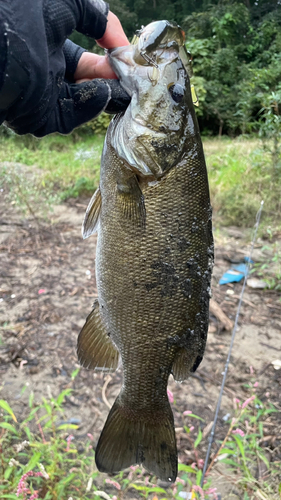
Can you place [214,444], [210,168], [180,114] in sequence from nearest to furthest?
[180,114] → [214,444] → [210,168]

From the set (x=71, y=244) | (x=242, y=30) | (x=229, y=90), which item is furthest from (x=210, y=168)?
(x=242, y=30)

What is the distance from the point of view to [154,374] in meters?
1.42

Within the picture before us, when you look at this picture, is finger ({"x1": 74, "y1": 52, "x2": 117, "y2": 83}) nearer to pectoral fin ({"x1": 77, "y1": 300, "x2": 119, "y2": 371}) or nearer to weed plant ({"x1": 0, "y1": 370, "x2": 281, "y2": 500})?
pectoral fin ({"x1": 77, "y1": 300, "x2": 119, "y2": 371})

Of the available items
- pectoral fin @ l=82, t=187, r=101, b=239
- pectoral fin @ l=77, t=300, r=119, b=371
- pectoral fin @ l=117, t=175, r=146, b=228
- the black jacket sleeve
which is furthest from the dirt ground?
the black jacket sleeve

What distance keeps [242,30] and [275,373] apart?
17.0 m

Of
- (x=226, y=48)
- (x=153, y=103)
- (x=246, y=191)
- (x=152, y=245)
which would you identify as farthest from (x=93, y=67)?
(x=226, y=48)

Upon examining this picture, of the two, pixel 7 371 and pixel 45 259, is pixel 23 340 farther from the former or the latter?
pixel 45 259

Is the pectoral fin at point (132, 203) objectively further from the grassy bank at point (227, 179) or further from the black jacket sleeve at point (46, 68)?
the grassy bank at point (227, 179)

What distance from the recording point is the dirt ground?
253 cm

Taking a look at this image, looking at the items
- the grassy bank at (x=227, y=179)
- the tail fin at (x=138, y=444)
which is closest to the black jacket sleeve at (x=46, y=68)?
Result: the tail fin at (x=138, y=444)

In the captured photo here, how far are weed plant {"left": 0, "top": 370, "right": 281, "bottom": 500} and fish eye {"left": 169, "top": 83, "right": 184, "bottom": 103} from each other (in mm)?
1384

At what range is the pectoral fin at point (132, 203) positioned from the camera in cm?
131

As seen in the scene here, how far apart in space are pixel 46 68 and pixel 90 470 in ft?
6.75

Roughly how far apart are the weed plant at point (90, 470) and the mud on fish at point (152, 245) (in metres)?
0.34
